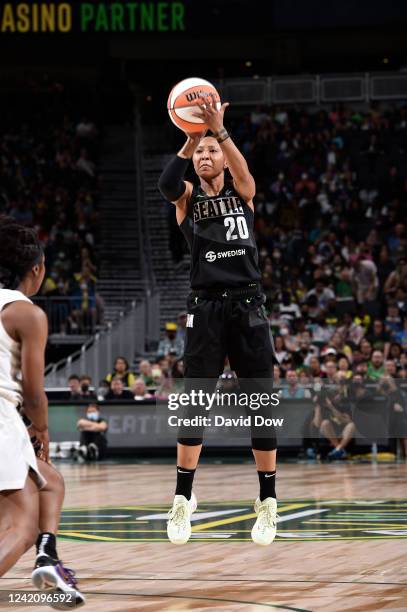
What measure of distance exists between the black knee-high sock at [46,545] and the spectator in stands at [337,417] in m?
12.7

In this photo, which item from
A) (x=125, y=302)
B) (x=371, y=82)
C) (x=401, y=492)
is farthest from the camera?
(x=371, y=82)

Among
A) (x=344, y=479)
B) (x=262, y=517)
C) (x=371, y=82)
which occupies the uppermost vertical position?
(x=371, y=82)

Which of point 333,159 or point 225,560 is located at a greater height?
point 333,159

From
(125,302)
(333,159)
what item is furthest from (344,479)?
(333,159)

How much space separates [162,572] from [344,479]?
7.80 meters

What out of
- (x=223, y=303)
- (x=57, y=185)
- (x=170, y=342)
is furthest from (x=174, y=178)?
(x=57, y=185)

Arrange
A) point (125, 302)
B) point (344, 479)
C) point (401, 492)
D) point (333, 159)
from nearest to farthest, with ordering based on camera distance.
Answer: point (401, 492) → point (344, 479) → point (125, 302) → point (333, 159)

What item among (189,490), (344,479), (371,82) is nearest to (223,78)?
(371,82)

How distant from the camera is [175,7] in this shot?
2638 cm

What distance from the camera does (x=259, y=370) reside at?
7633 millimetres

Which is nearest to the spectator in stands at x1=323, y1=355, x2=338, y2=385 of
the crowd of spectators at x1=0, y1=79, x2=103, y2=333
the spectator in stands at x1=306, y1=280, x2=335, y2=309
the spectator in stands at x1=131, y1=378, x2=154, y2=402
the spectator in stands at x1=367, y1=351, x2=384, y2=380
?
the spectator in stands at x1=367, y1=351, x2=384, y2=380

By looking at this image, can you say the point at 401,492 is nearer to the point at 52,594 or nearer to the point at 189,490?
the point at 189,490

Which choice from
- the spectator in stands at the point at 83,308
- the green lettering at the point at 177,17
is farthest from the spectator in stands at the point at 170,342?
the green lettering at the point at 177,17

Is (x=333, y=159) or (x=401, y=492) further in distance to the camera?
(x=333, y=159)
